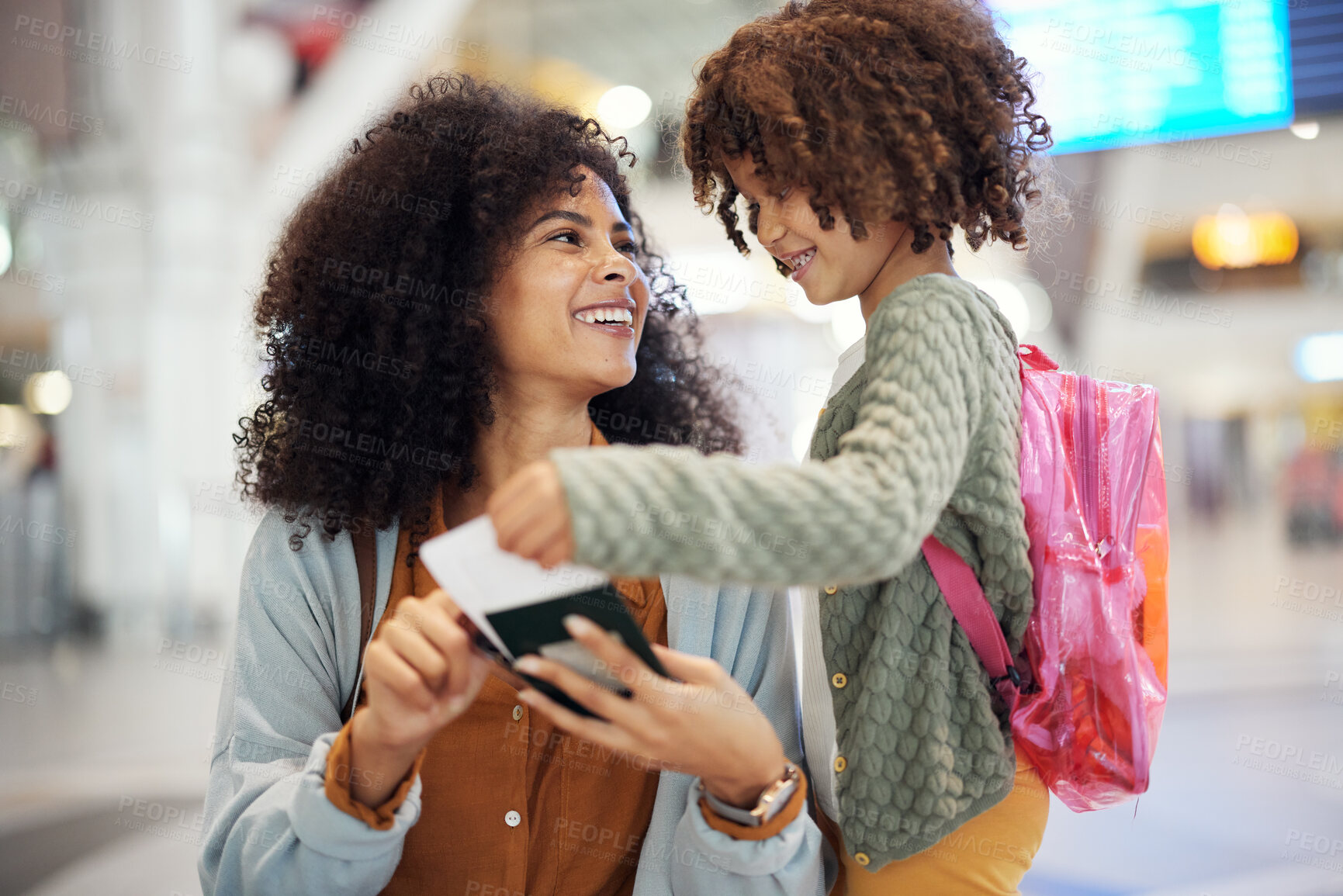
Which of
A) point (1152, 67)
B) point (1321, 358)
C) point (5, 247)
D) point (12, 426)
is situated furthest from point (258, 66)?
point (1321, 358)

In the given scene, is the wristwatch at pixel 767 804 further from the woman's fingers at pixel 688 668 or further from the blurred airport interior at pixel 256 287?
the blurred airport interior at pixel 256 287

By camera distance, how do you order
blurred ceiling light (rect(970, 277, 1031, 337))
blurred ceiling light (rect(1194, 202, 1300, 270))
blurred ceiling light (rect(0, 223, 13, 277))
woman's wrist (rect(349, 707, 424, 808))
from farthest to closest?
blurred ceiling light (rect(1194, 202, 1300, 270)) → blurred ceiling light (rect(970, 277, 1031, 337)) → blurred ceiling light (rect(0, 223, 13, 277)) → woman's wrist (rect(349, 707, 424, 808))

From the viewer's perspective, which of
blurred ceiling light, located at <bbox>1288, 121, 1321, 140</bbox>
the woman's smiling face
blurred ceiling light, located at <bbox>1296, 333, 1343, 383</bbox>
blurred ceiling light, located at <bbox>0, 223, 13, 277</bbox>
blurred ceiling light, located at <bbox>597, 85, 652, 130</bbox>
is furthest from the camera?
blurred ceiling light, located at <bbox>1296, 333, 1343, 383</bbox>

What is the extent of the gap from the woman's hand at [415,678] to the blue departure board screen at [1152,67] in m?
3.18

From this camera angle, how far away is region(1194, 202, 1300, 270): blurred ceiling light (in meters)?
14.5

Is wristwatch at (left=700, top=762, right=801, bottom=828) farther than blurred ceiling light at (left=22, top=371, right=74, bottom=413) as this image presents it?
No

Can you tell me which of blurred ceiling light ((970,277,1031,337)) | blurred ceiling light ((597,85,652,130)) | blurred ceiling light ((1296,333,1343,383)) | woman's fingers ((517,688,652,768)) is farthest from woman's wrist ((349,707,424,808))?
blurred ceiling light ((1296,333,1343,383))

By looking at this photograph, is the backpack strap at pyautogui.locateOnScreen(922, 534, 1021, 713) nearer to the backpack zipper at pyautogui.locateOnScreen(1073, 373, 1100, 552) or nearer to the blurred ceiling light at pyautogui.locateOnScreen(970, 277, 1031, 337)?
the backpack zipper at pyautogui.locateOnScreen(1073, 373, 1100, 552)

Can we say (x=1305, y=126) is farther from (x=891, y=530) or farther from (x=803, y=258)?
(x=891, y=530)

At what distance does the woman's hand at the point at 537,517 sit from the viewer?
0.88 meters

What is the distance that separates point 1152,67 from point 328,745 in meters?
3.92

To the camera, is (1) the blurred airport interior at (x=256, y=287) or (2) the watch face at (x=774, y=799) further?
(1) the blurred airport interior at (x=256, y=287)

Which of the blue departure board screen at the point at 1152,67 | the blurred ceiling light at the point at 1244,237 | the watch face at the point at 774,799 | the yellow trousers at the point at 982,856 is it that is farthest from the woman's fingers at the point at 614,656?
the blurred ceiling light at the point at 1244,237

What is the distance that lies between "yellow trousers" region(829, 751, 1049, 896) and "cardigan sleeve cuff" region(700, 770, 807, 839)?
165 mm
